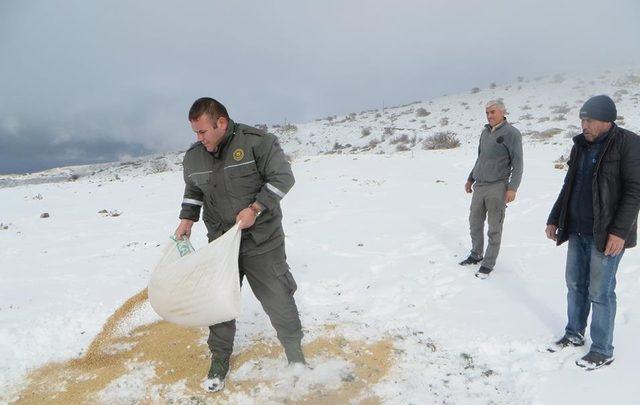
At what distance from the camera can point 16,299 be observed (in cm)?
475

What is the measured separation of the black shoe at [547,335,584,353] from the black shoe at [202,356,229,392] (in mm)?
2591

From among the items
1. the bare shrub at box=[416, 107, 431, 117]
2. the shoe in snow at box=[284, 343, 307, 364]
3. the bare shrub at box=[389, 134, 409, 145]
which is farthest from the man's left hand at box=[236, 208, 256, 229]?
the bare shrub at box=[416, 107, 431, 117]

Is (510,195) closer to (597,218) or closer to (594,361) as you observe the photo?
(597,218)

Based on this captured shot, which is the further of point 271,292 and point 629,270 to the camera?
point 629,270

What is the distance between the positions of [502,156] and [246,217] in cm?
323

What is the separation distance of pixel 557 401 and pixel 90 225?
323 inches

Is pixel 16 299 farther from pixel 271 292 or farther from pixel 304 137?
pixel 304 137

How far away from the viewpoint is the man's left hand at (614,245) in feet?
9.52

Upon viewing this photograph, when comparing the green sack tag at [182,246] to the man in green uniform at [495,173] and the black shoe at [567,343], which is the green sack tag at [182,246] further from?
the man in green uniform at [495,173]

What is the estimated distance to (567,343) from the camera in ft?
11.3

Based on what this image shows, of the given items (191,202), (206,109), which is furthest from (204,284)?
(206,109)

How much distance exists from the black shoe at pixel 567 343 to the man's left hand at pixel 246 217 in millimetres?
2597

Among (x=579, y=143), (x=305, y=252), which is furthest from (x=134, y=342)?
(x=579, y=143)

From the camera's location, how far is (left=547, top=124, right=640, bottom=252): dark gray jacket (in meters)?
2.84
